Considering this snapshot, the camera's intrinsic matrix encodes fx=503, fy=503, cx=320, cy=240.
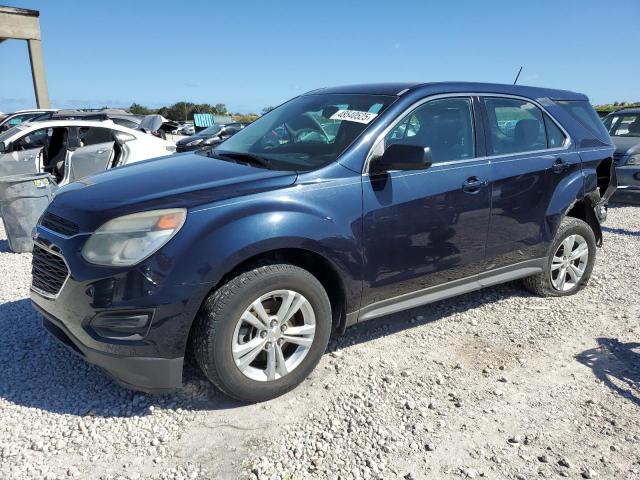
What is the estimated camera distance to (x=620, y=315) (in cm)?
427

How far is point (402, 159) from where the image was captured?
2.98 metres

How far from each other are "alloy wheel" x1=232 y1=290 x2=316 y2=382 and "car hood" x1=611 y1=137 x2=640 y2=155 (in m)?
8.46

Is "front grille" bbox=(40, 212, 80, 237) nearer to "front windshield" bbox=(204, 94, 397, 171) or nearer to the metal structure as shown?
"front windshield" bbox=(204, 94, 397, 171)

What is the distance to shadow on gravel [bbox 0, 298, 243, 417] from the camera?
2.85 meters

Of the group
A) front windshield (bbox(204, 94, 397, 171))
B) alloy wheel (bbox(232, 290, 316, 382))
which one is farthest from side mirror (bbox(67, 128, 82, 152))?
alloy wheel (bbox(232, 290, 316, 382))

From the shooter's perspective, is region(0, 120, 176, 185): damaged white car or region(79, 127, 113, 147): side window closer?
region(0, 120, 176, 185): damaged white car

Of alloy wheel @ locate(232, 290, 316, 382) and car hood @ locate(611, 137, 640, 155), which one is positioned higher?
car hood @ locate(611, 137, 640, 155)

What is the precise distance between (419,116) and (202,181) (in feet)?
5.07

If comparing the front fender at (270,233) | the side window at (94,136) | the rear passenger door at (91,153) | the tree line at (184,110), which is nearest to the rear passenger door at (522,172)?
the front fender at (270,233)

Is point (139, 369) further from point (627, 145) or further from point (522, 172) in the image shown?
point (627, 145)

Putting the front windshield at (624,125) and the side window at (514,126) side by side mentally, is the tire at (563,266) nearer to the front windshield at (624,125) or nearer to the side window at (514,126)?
the side window at (514,126)

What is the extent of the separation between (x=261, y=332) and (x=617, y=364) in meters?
2.49

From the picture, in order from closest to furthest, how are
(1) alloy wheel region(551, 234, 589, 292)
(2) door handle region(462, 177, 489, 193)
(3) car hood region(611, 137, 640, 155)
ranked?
(2) door handle region(462, 177, 489, 193) < (1) alloy wheel region(551, 234, 589, 292) < (3) car hood region(611, 137, 640, 155)

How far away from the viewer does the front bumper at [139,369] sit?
2555 mm
